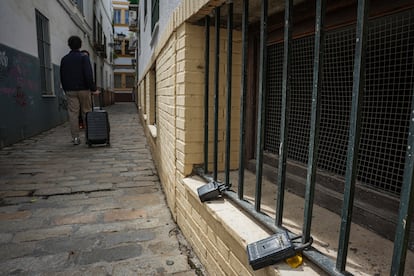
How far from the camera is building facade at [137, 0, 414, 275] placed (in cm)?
108

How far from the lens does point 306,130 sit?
1963mm

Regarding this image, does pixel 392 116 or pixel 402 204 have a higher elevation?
pixel 392 116

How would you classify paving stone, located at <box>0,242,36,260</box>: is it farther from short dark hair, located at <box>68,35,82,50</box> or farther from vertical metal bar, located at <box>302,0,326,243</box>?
short dark hair, located at <box>68,35,82,50</box>

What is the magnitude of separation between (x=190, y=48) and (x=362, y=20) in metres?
1.44

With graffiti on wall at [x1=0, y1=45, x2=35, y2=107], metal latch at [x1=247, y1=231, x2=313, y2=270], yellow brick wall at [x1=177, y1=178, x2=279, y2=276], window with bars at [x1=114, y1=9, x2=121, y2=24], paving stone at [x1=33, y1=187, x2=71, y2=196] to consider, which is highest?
window with bars at [x1=114, y1=9, x2=121, y2=24]

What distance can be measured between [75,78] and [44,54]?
2997 millimetres

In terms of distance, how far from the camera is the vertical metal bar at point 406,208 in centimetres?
78

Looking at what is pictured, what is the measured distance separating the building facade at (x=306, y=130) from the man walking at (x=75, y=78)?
3903mm

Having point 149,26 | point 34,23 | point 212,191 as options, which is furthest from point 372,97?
point 34,23

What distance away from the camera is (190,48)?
217 cm

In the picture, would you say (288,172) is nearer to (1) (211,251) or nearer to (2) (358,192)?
(2) (358,192)

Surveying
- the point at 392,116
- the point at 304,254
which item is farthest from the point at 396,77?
the point at 304,254

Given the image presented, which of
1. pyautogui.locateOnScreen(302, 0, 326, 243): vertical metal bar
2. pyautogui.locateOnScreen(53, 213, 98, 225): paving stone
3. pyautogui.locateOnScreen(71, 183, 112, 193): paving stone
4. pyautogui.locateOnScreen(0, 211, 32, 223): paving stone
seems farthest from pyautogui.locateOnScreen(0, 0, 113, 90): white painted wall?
pyautogui.locateOnScreen(302, 0, 326, 243): vertical metal bar

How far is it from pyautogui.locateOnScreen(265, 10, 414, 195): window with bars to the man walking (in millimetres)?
4918
